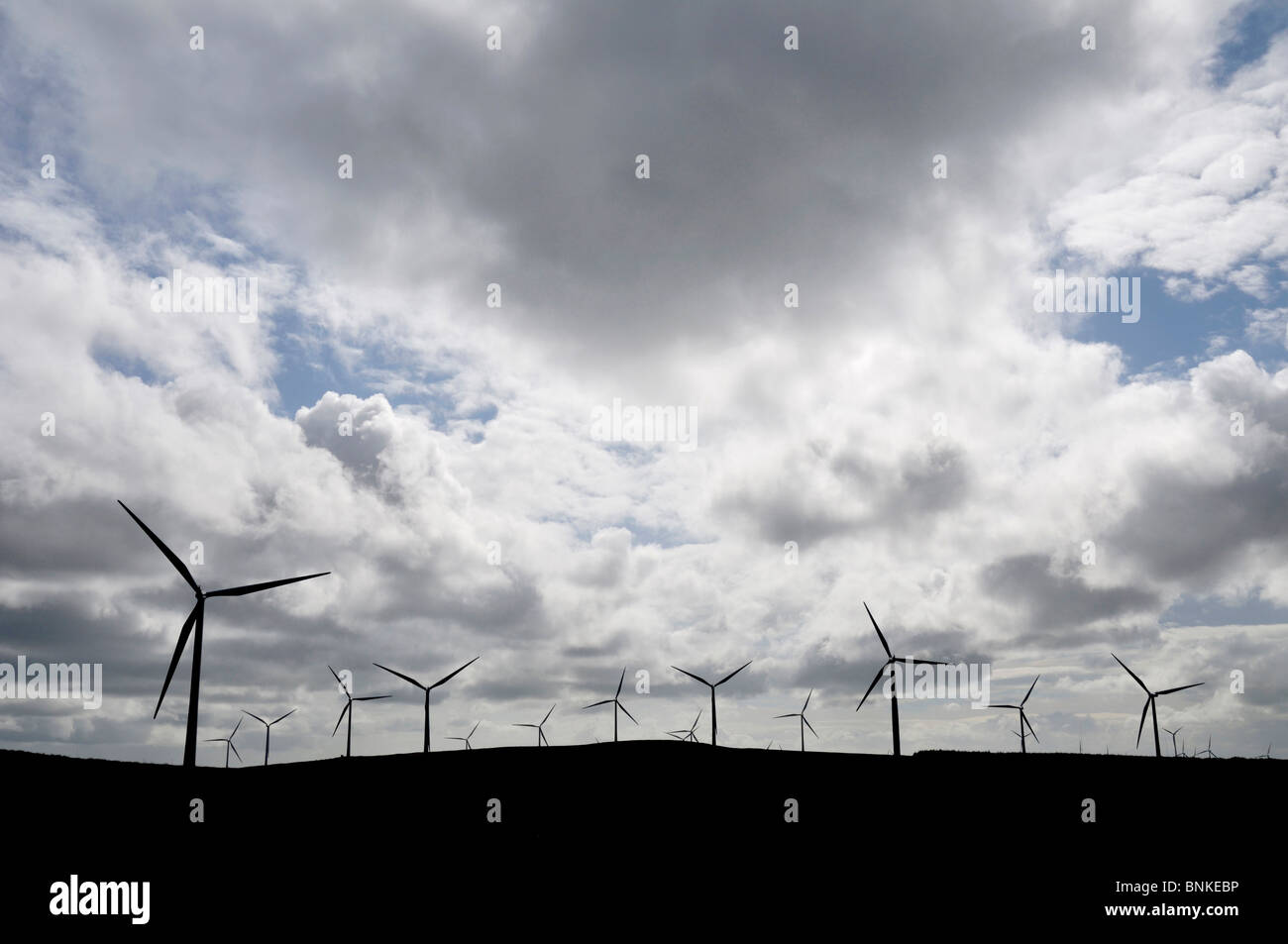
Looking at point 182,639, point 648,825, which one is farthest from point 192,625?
point 648,825

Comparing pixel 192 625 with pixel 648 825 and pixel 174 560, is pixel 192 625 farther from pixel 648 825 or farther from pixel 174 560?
pixel 648 825

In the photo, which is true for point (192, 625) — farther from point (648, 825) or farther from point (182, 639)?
point (648, 825)

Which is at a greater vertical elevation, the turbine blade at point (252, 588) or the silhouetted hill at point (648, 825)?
the turbine blade at point (252, 588)

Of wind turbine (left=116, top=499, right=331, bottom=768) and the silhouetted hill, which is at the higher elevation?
wind turbine (left=116, top=499, right=331, bottom=768)

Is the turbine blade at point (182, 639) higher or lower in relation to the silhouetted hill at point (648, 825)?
higher

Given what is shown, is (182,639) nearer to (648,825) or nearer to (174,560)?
(174,560)

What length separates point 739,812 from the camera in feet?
233

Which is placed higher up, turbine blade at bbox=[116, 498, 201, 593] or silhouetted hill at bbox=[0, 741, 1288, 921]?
turbine blade at bbox=[116, 498, 201, 593]

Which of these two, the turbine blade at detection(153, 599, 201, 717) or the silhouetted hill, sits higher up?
the turbine blade at detection(153, 599, 201, 717)

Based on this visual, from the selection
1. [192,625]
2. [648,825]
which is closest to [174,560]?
[192,625]

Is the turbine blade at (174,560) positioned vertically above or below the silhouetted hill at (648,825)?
above
